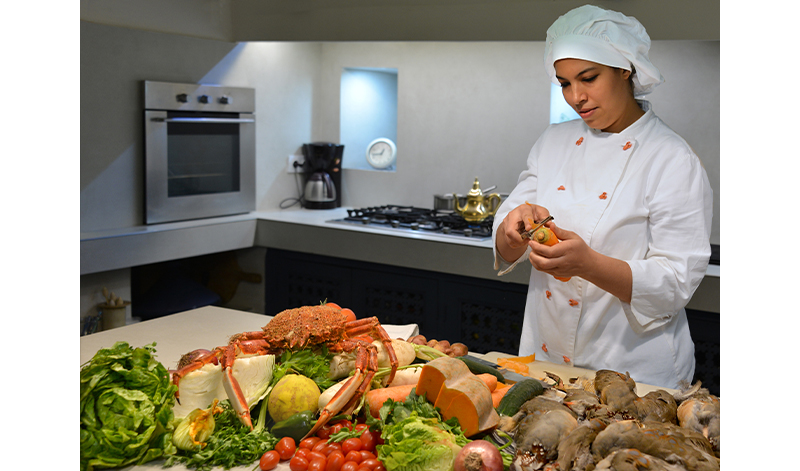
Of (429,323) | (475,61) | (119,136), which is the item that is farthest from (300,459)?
(475,61)

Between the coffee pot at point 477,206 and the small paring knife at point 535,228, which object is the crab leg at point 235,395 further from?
the coffee pot at point 477,206

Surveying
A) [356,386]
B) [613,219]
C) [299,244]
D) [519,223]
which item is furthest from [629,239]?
[299,244]

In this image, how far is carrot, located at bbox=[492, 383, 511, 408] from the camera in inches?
43.6

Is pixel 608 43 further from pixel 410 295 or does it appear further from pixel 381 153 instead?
pixel 381 153

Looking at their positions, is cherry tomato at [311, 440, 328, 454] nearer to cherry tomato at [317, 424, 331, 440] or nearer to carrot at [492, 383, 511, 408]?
cherry tomato at [317, 424, 331, 440]

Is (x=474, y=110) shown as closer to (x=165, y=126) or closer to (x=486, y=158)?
(x=486, y=158)

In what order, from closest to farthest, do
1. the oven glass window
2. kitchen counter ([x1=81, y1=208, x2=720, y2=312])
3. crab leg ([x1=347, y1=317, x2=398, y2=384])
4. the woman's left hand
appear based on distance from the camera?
crab leg ([x1=347, y1=317, x2=398, y2=384])
the woman's left hand
kitchen counter ([x1=81, y1=208, x2=720, y2=312])
the oven glass window

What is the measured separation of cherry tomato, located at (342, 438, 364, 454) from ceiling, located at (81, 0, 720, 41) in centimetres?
192

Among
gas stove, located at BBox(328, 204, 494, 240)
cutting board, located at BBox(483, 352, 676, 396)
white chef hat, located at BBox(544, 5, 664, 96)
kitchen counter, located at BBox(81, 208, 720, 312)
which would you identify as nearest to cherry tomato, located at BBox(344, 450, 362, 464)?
cutting board, located at BBox(483, 352, 676, 396)

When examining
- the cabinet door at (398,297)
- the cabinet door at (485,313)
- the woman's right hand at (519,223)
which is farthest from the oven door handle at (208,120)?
the woman's right hand at (519,223)

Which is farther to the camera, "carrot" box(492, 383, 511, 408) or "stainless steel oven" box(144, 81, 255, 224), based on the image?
"stainless steel oven" box(144, 81, 255, 224)

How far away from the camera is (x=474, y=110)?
3660mm

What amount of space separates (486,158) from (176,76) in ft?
5.31

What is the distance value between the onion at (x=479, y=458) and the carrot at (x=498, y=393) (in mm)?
205
